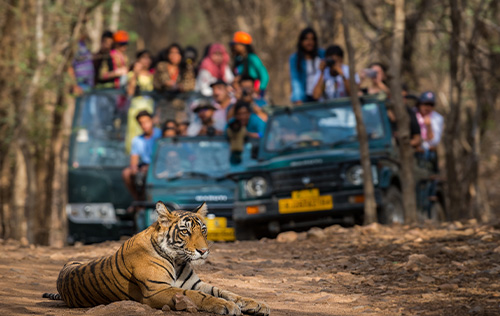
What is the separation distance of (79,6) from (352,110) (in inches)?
270

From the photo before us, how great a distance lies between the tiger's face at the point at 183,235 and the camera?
5.55m

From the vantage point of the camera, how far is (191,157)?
13.0m

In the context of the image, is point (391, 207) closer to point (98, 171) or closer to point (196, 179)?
point (196, 179)

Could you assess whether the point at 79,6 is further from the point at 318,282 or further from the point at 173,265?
the point at 173,265

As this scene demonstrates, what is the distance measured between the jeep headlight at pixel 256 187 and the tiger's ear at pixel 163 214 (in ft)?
17.9

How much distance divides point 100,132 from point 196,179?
3.60 meters

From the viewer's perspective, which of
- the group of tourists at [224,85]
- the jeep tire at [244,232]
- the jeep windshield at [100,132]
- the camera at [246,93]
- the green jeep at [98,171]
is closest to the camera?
the jeep tire at [244,232]

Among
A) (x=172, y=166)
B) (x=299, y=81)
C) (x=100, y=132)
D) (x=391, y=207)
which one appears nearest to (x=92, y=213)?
(x=100, y=132)

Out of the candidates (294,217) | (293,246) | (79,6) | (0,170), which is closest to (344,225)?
(294,217)

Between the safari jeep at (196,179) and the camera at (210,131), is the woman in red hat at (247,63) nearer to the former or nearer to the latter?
the camera at (210,131)

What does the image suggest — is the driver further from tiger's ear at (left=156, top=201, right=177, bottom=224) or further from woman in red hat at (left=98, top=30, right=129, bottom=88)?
tiger's ear at (left=156, top=201, right=177, bottom=224)

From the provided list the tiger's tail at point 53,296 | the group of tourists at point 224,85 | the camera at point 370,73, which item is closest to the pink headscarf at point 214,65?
the group of tourists at point 224,85

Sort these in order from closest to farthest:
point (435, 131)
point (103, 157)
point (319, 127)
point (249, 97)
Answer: point (319, 127) → point (249, 97) → point (435, 131) → point (103, 157)

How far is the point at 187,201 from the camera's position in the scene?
12.4 metres
